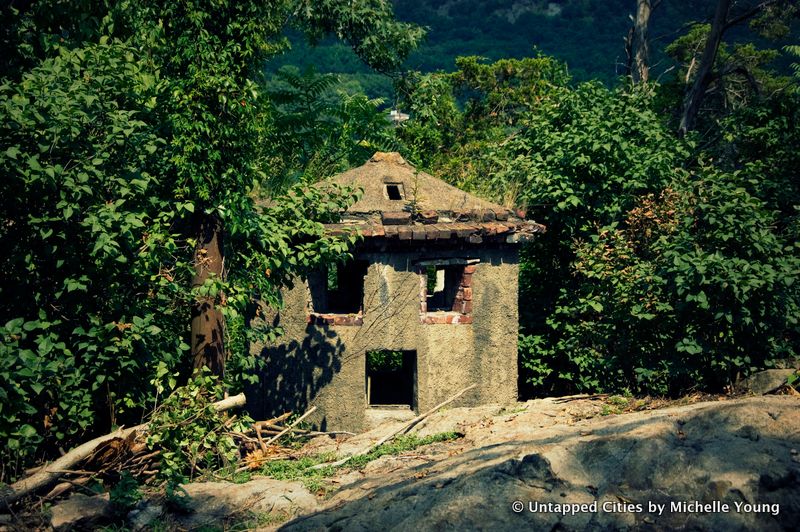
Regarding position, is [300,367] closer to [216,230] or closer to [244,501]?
[216,230]

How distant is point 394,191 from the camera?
12758 mm

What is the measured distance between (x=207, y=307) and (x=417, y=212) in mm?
3534

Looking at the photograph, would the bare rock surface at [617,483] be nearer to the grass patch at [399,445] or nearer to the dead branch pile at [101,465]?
the grass patch at [399,445]

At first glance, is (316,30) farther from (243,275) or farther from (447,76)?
(243,275)

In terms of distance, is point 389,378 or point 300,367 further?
point 389,378

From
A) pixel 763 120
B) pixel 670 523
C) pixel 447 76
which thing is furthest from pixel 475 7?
pixel 670 523

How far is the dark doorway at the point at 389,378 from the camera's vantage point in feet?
47.8

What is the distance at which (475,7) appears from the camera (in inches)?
2717

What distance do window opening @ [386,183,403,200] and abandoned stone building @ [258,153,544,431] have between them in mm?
254

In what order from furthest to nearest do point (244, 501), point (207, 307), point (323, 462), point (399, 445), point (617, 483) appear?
point (207, 307) → point (399, 445) → point (323, 462) → point (244, 501) → point (617, 483)

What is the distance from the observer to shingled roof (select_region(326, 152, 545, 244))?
11523 mm

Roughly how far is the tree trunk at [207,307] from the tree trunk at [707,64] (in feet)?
42.4

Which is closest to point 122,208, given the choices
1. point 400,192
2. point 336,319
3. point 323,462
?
point 323,462

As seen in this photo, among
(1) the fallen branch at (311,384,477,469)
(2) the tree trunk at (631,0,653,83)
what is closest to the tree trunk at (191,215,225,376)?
(1) the fallen branch at (311,384,477,469)
